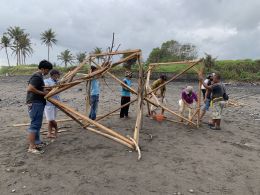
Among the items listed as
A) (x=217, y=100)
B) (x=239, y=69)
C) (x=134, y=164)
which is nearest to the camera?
(x=134, y=164)

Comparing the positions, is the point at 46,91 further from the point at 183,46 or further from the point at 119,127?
the point at 183,46

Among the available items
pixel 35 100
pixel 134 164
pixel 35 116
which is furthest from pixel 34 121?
pixel 134 164

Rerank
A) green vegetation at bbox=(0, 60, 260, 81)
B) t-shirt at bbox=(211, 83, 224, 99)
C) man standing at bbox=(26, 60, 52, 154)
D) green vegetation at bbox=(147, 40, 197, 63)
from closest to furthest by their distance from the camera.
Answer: man standing at bbox=(26, 60, 52, 154)
t-shirt at bbox=(211, 83, 224, 99)
green vegetation at bbox=(0, 60, 260, 81)
green vegetation at bbox=(147, 40, 197, 63)

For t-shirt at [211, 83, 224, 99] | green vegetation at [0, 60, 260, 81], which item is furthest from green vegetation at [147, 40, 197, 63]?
t-shirt at [211, 83, 224, 99]

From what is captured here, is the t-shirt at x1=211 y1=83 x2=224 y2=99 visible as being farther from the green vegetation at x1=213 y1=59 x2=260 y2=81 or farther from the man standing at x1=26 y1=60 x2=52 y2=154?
the green vegetation at x1=213 y1=59 x2=260 y2=81

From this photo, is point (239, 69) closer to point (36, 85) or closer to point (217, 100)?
point (217, 100)

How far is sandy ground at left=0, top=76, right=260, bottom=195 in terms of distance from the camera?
→ 5516 mm

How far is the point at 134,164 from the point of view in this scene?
6.44 m

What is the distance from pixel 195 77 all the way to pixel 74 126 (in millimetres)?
34166

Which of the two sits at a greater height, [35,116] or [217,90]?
[217,90]

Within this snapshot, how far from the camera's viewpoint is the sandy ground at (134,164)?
18.1 ft

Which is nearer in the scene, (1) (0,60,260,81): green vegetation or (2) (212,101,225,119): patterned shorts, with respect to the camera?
(2) (212,101,225,119): patterned shorts

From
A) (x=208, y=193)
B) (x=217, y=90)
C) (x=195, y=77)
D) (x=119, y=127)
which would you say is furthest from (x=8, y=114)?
(x=195, y=77)

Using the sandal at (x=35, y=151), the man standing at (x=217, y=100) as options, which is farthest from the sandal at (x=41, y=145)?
the man standing at (x=217, y=100)
